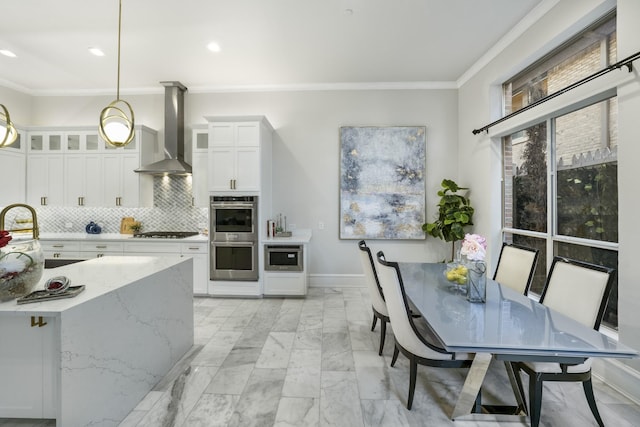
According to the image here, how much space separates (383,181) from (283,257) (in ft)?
6.59

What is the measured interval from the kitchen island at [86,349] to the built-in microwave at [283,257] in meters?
1.96

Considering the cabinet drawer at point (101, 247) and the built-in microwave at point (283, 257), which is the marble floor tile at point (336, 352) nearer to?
the built-in microwave at point (283, 257)

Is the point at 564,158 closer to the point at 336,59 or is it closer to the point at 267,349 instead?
the point at 336,59

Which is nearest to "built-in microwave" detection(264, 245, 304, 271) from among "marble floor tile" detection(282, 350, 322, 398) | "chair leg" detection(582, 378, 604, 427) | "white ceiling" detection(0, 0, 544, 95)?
"marble floor tile" detection(282, 350, 322, 398)

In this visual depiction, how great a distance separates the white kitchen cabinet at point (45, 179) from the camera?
4406 millimetres

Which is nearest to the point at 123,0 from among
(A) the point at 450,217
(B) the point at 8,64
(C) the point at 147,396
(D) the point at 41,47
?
(D) the point at 41,47

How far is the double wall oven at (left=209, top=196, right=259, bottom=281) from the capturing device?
13.3 ft

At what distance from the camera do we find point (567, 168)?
2.74 meters

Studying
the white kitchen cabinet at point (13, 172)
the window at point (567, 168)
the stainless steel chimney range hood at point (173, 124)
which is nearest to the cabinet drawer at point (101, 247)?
the stainless steel chimney range hood at point (173, 124)

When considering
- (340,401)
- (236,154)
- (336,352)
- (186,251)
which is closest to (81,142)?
(186,251)

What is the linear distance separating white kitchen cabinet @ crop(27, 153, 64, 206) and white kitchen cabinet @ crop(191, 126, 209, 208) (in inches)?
81.7

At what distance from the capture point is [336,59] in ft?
A: 12.6

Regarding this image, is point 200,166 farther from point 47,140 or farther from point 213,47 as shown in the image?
point 47,140

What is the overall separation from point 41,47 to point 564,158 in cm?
614
